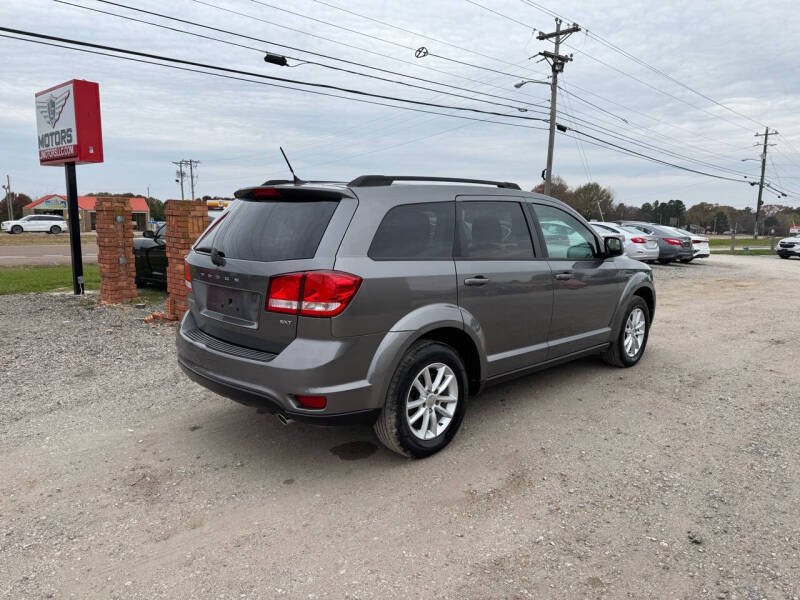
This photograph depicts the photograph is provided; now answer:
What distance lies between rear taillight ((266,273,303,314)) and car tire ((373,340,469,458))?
2.48 feet

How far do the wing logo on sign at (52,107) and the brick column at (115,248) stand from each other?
2703mm

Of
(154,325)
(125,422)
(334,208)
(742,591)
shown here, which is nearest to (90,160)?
(154,325)

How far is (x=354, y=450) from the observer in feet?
12.7

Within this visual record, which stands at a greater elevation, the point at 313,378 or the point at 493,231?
the point at 493,231

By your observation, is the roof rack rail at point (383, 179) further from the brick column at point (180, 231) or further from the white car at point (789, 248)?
the white car at point (789, 248)

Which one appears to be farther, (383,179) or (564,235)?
(564,235)

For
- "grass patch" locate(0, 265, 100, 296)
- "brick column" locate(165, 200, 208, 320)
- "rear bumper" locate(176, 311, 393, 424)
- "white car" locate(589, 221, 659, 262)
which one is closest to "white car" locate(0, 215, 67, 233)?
"grass patch" locate(0, 265, 100, 296)

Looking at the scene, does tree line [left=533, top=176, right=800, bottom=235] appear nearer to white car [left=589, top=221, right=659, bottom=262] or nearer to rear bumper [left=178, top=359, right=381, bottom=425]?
white car [left=589, top=221, right=659, bottom=262]

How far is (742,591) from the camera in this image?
2463 millimetres

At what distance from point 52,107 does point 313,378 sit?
10.6m

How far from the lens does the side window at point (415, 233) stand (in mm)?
3451

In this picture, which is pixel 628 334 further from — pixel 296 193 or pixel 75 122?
pixel 75 122

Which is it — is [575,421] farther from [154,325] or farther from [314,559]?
[154,325]

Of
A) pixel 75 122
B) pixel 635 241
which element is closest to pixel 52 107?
pixel 75 122
